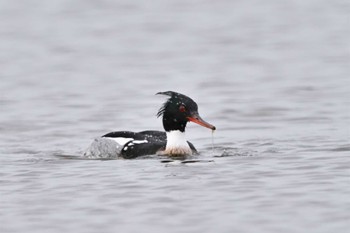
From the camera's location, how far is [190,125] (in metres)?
21.8

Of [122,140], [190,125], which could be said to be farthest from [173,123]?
[190,125]

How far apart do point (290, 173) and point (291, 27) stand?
59.7ft

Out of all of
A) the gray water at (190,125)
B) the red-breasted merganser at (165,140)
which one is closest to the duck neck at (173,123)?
the red-breasted merganser at (165,140)

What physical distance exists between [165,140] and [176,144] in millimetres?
606

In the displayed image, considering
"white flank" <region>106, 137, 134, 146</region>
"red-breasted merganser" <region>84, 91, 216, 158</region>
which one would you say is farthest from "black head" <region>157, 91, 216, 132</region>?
"white flank" <region>106, 137, 134, 146</region>

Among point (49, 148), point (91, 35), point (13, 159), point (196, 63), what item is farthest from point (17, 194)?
point (91, 35)

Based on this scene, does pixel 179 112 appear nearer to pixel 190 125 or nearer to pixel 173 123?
pixel 173 123

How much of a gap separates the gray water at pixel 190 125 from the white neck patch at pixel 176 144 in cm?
38

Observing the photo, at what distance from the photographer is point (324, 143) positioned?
18.6 m

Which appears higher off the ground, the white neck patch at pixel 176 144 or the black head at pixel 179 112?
the black head at pixel 179 112

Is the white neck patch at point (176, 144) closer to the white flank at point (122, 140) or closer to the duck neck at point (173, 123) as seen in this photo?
the duck neck at point (173, 123)

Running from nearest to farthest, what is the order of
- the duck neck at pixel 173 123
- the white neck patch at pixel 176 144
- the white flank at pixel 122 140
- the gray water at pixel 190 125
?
1. the gray water at pixel 190 125
2. the white neck patch at pixel 176 144
3. the duck neck at pixel 173 123
4. the white flank at pixel 122 140

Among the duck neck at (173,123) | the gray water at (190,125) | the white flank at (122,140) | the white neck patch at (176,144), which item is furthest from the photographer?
the white flank at (122,140)

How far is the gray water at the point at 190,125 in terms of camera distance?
13.8m
